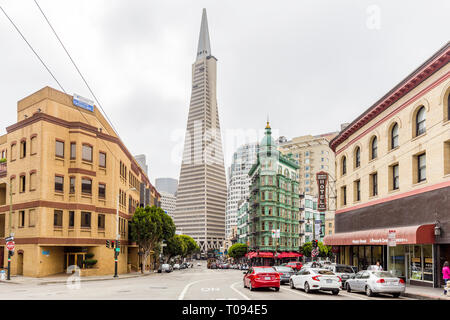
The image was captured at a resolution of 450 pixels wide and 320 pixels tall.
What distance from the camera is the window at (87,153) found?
45.8 meters

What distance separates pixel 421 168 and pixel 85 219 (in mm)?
32414

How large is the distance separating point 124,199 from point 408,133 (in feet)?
120

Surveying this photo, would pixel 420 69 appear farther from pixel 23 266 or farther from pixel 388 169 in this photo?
pixel 23 266

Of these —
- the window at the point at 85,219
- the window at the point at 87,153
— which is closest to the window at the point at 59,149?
the window at the point at 87,153

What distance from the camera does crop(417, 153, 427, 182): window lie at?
27469 millimetres

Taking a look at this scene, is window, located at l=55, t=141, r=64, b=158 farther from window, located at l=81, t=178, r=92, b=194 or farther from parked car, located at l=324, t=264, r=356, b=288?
parked car, located at l=324, t=264, r=356, b=288

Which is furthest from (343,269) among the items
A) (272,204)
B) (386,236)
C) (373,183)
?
(272,204)

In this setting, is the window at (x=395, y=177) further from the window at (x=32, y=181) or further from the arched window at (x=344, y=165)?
the window at (x=32, y=181)

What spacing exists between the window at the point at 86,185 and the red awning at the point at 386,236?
81.8 feet

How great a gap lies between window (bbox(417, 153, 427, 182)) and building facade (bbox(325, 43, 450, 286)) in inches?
2.5

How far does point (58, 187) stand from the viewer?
1716 inches

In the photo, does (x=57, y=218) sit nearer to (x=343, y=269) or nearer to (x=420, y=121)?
(x=343, y=269)

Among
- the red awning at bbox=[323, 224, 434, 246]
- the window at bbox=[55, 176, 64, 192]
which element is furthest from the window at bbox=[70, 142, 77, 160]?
the red awning at bbox=[323, 224, 434, 246]
